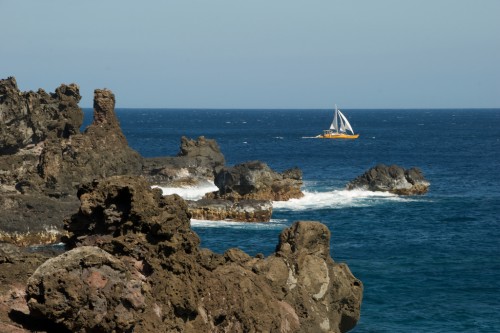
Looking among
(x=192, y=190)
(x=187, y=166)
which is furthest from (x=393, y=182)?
(x=187, y=166)

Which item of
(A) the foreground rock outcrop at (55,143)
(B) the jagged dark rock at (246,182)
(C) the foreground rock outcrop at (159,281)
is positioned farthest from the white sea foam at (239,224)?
(C) the foreground rock outcrop at (159,281)

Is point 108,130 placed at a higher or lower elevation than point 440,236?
higher

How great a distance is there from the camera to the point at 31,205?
56.0 meters

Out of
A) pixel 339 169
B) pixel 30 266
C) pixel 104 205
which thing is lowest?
pixel 339 169

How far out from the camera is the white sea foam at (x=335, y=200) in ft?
250

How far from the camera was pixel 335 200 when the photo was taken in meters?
81.1

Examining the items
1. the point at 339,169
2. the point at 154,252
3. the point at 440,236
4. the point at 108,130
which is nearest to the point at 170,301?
the point at 154,252

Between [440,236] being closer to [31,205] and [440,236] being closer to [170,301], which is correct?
[31,205]

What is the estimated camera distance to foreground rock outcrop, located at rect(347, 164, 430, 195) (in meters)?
84.9

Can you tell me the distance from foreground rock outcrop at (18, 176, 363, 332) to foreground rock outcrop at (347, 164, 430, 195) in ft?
189

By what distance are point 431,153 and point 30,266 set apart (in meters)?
132

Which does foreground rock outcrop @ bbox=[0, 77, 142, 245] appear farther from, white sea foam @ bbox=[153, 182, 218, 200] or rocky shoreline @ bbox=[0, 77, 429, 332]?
rocky shoreline @ bbox=[0, 77, 429, 332]

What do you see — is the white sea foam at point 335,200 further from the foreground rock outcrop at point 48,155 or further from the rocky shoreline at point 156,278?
the rocky shoreline at point 156,278

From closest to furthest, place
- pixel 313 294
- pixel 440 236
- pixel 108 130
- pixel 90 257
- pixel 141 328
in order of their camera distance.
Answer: pixel 90 257
pixel 141 328
pixel 313 294
pixel 440 236
pixel 108 130
